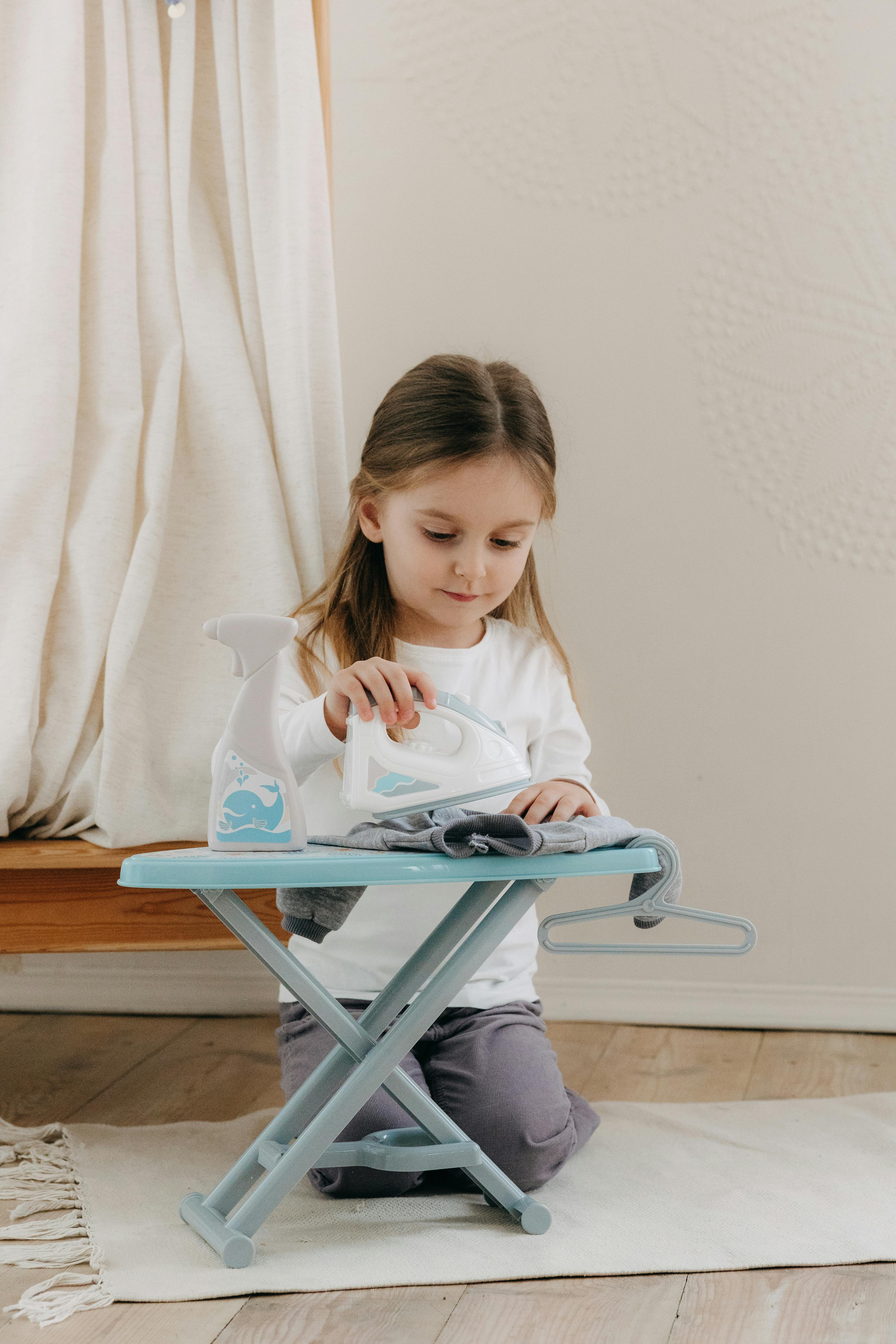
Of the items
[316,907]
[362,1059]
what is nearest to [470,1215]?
[362,1059]

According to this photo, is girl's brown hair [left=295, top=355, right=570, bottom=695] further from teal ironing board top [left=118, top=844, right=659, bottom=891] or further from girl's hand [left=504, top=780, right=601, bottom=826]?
teal ironing board top [left=118, top=844, right=659, bottom=891]

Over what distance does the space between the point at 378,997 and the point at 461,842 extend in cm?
24

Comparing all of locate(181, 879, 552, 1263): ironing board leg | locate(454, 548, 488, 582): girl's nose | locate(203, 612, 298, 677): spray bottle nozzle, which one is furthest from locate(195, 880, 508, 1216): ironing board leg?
locate(454, 548, 488, 582): girl's nose

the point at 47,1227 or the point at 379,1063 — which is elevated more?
the point at 379,1063

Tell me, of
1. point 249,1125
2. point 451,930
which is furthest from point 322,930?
point 249,1125

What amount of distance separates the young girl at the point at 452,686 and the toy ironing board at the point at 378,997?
10 cm

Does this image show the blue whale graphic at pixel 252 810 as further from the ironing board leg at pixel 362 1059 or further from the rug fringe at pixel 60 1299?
the rug fringe at pixel 60 1299

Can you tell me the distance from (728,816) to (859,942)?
260 millimetres

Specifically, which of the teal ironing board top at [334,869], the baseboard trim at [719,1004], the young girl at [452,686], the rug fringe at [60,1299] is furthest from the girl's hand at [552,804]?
the baseboard trim at [719,1004]

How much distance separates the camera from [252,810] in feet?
3.16

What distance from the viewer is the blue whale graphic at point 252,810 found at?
96 cm

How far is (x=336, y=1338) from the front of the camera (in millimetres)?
875

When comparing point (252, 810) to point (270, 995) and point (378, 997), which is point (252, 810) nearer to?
point (378, 997)

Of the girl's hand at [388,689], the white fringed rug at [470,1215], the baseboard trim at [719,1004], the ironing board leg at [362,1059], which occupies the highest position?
the girl's hand at [388,689]
